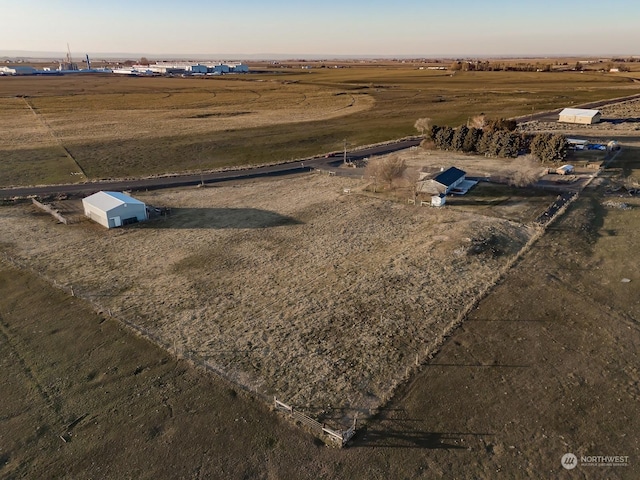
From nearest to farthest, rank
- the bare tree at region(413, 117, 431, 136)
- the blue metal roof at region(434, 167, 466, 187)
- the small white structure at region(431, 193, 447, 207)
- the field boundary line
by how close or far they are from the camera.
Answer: the small white structure at region(431, 193, 447, 207) → the blue metal roof at region(434, 167, 466, 187) → the field boundary line → the bare tree at region(413, 117, 431, 136)

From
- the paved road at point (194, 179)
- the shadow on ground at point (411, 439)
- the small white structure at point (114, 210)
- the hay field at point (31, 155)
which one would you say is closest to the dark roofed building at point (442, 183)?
the paved road at point (194, 179)

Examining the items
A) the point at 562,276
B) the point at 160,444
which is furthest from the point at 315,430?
the point at 562,276

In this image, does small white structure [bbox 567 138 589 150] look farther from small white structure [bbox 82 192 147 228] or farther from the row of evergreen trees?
small white structure [bbox 82 192 147 228]

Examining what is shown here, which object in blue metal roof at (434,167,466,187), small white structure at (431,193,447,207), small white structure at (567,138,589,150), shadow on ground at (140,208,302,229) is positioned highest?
small white structure at (567,138,589,150)

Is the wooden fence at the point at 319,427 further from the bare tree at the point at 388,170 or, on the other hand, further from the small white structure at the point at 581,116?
the small white structure at the point at 581,116

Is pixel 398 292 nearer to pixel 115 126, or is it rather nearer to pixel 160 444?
pixel 160 444

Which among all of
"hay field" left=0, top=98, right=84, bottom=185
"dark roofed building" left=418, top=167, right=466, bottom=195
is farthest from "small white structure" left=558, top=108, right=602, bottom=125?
"hay field" left=0, top=98, right=84, bottom=185
